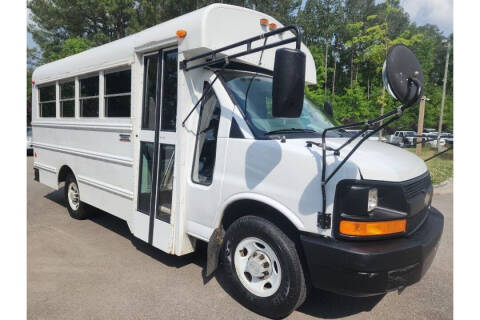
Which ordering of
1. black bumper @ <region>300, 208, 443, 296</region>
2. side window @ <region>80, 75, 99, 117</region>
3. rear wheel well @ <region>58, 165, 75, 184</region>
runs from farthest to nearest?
rear wheel well @ <region>58, 165, 75, 184</region>
side window @ <region>80, 75, 99, 117</region>
black bumper @ <region>300, 208, 443, 296</region>

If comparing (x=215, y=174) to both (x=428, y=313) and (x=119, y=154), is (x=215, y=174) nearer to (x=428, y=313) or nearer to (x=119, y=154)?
(x=119, y=154)

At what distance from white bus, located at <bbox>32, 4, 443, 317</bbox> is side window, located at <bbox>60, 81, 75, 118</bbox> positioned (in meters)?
0.66

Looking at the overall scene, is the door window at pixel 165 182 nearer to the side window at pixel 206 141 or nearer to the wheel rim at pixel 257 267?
the side window at pixel 206 141

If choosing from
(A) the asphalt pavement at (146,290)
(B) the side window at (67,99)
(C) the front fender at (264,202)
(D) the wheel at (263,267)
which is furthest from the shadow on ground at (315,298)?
(B) the side window at (67,99)

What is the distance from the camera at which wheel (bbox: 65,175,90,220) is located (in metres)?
6.22

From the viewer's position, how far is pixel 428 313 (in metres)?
3.35

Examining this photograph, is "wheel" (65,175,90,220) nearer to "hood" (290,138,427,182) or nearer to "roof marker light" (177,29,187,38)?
"roof marker light" (177,29,187,38)

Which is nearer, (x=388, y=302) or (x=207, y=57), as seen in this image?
(x=388, y=302)

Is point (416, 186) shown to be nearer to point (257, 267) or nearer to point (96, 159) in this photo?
point (257, 267)

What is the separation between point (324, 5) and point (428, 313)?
33.3 m

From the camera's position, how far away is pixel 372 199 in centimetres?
264

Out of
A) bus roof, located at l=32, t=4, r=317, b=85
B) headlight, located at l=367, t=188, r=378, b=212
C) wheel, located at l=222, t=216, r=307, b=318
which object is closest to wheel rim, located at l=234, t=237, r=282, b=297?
wheel, located at l=222, t=216, r=307, b=318

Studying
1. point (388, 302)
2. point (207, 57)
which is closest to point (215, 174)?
point (207, 57)

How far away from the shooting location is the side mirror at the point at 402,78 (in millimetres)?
2389
